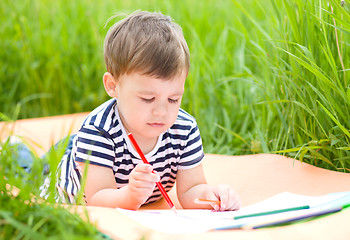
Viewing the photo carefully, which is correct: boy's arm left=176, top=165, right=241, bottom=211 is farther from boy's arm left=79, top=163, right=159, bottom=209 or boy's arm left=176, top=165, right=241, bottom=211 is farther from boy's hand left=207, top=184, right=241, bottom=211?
boy's arm left=79, top=163, right=159, bottom=209

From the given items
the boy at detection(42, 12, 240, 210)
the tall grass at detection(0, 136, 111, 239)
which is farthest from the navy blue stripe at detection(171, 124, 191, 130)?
the tall grass at detection(0, 136, 111, 239)

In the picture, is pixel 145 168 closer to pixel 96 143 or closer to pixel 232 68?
pixel 96 143

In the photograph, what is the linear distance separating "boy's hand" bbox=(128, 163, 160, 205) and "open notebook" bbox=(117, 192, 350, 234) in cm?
5

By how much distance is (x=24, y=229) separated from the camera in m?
0.96

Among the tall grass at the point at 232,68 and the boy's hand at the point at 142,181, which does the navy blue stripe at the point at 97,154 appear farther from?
the tall grass at the point at 232,68

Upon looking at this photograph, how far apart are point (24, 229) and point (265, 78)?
1.28 meters

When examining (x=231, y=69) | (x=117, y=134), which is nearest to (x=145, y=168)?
(x=117, y=134)

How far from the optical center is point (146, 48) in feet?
4.51

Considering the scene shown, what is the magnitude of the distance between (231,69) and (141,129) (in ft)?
4.08

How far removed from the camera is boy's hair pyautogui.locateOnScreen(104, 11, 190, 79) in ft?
4.47

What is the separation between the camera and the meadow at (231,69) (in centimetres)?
173

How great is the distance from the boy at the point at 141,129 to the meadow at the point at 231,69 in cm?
26

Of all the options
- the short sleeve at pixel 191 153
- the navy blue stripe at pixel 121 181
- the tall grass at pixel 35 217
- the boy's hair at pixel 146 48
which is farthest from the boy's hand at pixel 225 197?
the tall grass at pixel 35 217

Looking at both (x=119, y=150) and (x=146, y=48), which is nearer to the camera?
(x=146, y=48)
